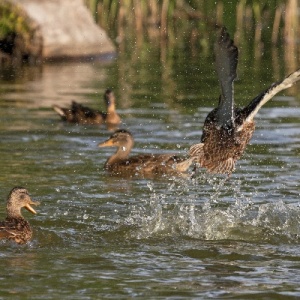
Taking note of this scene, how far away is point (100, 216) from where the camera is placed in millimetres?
9531

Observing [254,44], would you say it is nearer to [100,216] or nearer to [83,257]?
[100,216]

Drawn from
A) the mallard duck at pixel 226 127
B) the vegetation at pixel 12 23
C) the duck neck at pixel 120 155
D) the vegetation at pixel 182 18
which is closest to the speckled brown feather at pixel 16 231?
the mallard duck at pixel 226 127

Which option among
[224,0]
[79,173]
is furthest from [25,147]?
[224,0]

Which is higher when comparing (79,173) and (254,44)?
(254,44)

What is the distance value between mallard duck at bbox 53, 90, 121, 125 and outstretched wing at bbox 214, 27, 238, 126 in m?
6.31

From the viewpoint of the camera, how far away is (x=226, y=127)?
8891 mm

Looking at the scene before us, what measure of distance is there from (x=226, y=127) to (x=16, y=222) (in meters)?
1.92

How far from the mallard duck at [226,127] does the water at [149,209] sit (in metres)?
0.54

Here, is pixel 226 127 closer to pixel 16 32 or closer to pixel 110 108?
pixel 110 108

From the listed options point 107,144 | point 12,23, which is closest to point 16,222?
point 107,144

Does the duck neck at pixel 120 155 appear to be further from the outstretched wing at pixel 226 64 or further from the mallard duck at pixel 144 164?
the outstretched wing at pixel 226 64

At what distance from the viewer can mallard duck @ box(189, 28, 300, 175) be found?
8547 millimetres

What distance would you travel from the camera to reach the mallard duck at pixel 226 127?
28.0ft

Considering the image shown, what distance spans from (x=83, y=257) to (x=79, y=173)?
3.54m
